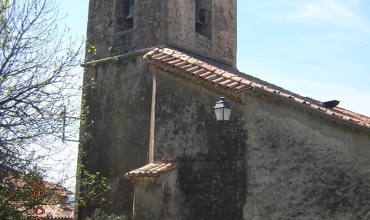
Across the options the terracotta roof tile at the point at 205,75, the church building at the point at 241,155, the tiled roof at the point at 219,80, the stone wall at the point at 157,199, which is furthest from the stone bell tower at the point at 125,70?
the terracotta roof tile at the point at 205,75

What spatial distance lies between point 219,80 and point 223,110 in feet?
3.19

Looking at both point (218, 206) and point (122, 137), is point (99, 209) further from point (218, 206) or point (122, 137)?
point (218, 206)

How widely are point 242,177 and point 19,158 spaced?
3800 mm

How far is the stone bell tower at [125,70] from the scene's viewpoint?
12672mm

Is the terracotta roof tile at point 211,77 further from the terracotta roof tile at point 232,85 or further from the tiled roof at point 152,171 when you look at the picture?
the tiled roof at point 152,171

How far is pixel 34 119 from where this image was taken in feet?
27.9

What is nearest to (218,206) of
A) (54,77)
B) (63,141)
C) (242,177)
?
(242,177)

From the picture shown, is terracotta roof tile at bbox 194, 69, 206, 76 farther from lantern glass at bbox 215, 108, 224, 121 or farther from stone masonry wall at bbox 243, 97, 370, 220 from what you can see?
stone masonry wall at bbox 243, 97, 370, 220

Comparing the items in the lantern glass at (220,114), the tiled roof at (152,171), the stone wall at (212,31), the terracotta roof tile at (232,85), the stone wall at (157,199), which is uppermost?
the stone wall at (212,31)

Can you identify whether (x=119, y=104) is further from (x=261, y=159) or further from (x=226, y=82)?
(x=261, y=159)

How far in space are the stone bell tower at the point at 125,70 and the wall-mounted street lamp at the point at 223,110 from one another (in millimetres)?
4215

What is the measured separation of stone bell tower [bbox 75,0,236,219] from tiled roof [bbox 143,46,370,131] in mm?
2701

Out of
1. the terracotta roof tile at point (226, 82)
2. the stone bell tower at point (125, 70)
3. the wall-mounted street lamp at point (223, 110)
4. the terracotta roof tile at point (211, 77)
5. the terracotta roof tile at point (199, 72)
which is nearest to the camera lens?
the wall-mounted street lamp at point (223, 110)

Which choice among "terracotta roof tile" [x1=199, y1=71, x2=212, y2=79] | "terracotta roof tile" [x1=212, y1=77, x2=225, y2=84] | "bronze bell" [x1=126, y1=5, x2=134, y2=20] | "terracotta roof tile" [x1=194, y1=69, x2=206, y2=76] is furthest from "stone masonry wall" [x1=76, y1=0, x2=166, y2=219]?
"terracotta roof tile" [x1=212, y1=77, x2=225, y2=84]
